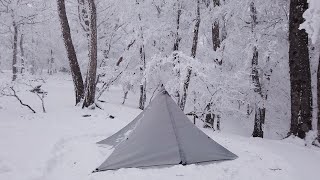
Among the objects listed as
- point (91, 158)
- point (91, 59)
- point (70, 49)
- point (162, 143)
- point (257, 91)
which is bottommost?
point (91, 158)

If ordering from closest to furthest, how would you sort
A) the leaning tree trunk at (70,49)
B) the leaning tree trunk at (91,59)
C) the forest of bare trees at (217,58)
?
the forest of bare trees at (217,58), the leaning tree trunk at (91,59), the leaning tree trunk at (70,49)

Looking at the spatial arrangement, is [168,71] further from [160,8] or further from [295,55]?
[295,55]

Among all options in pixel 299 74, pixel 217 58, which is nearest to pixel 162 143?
pixel 299 74

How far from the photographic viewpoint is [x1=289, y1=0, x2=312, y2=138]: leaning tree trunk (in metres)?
8.07

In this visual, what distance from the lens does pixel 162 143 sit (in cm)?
625

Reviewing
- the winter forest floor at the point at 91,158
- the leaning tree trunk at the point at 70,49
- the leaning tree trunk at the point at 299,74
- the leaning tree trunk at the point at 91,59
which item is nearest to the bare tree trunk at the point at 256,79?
the leaning tree trunk at the point at 299,74

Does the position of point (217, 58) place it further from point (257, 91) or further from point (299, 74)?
point (299, 74)

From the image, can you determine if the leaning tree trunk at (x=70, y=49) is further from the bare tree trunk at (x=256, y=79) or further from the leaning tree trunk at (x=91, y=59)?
the bare tree trunk at (x=256, y=79)

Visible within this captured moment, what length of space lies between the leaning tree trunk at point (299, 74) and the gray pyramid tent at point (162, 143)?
2935 mm

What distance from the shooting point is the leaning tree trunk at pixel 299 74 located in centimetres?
807

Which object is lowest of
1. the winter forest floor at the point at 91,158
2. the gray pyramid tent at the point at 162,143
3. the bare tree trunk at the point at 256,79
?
the winter forest floor at the point at 91,158

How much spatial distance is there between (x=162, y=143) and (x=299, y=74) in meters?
4.48

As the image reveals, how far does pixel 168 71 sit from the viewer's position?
50.8ft

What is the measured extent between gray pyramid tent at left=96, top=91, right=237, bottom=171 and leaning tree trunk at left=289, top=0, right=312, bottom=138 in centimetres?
293
